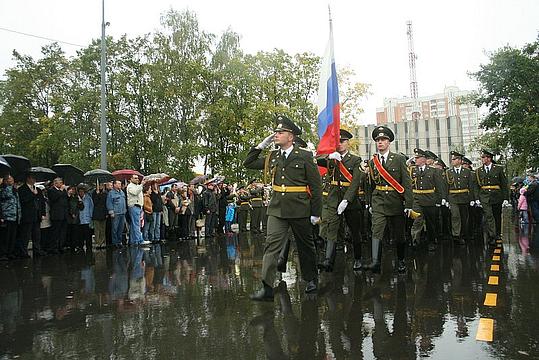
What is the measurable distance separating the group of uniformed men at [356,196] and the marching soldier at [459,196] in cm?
2

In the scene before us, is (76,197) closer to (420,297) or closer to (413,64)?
(420,297)

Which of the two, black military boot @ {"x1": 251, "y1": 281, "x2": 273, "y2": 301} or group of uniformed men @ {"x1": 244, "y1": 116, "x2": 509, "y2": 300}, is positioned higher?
group of uniformed men @ {"x1": 244, "y1": 116, "x2": 509, "y2": 300}

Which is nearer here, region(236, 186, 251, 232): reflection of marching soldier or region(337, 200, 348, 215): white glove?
region(337, 200, 348, 215): white glove

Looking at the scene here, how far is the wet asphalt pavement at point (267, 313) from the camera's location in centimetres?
440

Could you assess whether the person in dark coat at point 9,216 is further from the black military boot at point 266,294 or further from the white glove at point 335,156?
the black military boot at point 266,294

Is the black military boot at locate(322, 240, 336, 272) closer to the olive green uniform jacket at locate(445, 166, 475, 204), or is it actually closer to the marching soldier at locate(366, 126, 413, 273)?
the marching soldier at locate(366, 126, 413, 273)

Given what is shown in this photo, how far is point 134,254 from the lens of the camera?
12.5 metres

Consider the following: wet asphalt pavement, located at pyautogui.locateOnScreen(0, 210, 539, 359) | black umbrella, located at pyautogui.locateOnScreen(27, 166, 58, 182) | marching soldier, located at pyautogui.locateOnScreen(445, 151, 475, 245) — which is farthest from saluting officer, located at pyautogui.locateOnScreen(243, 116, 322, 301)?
black umbrella, located at pyautogui.locateOnScreen(27, 166, 58, 182)

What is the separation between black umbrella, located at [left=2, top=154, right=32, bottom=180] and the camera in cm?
1221

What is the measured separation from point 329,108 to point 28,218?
7534mm

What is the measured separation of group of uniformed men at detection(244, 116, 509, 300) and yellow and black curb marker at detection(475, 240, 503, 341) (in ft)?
4.47

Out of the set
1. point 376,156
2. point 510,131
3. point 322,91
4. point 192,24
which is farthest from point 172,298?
point 192,24

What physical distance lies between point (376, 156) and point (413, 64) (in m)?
82.1

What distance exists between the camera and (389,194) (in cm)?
810
